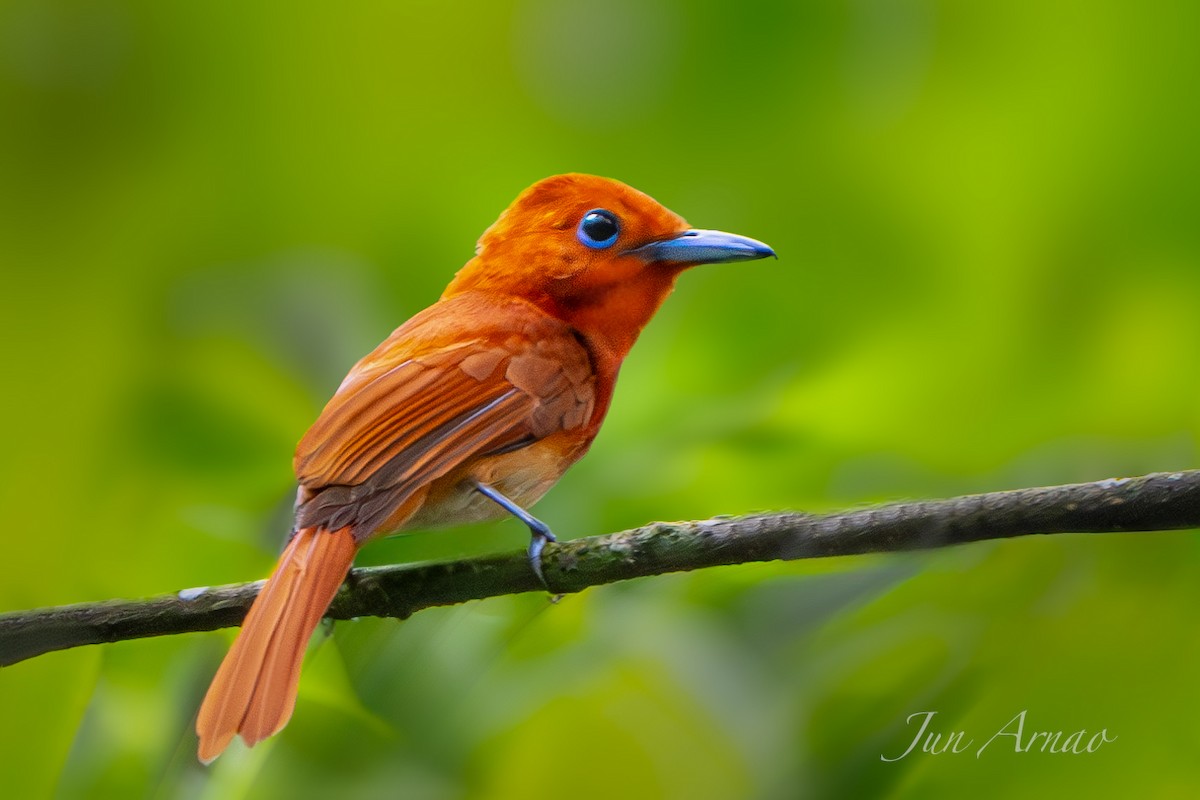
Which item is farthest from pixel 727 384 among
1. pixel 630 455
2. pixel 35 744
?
pixel 35 744

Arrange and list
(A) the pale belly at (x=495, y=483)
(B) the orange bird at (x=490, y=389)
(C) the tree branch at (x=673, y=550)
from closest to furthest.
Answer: (C) the tree branch at (x=673, y=550), (B) the orange bird at (x=490, y=389), (A) the pale belly at (x=495, y=483)

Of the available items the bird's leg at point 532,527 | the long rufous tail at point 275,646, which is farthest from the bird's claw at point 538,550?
the long rufous tail at point 275,646

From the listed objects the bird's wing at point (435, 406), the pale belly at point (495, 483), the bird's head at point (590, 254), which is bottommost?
the pale belly at point (495, 483)

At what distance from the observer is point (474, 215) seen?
0.95 m

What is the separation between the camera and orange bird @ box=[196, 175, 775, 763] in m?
0.72

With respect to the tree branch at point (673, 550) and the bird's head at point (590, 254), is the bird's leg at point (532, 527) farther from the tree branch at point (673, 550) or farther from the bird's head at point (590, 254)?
the bird's head at point (590, 254)

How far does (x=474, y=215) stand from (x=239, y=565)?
346 mm

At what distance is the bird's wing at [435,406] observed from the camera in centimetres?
76

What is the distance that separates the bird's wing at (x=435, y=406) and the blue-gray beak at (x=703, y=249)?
11 cm

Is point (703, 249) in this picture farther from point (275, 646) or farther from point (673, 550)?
point (275, 646)

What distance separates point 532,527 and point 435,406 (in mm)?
118

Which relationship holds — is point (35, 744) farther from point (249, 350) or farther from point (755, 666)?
point (755, 666)

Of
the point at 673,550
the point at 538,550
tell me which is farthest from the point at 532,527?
the point at 673,550

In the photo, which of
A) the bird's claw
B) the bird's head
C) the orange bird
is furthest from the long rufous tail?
the bird's head
